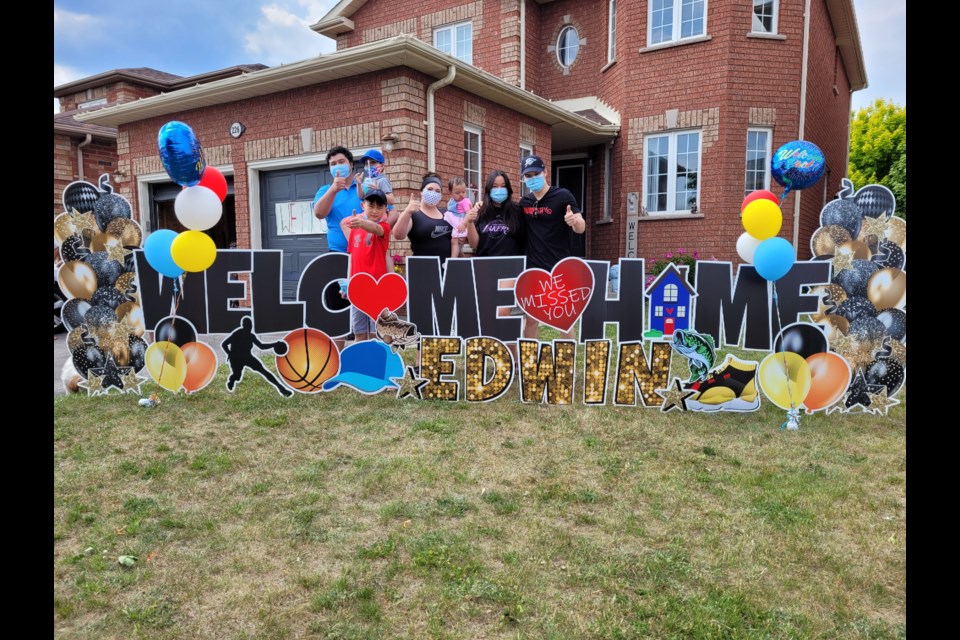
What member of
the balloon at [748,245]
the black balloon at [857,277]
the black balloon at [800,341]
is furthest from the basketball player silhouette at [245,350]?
the black balloon at [857,277]

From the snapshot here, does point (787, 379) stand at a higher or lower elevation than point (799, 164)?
lower

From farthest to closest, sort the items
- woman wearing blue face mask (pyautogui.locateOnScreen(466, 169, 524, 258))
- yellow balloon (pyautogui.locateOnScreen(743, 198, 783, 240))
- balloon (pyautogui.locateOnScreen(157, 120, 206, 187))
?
woman wearing blue face mask (pyautogui.locateOnScreen(466, 169, 524, 258)) → yellow balloon (pyautogui.locateOnScreen(743, 198, 783, 240)) → balloon (pyautogui.locateOnScreen(157, 120, 206, 187))

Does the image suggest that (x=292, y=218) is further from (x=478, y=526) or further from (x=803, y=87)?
(x=803, y=87)

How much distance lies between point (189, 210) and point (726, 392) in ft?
14.9

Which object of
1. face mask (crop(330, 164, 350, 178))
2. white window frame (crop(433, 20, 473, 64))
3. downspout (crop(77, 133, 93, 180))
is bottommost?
face mask (crop(330, 164, 350, 178))

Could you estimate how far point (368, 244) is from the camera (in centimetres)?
552

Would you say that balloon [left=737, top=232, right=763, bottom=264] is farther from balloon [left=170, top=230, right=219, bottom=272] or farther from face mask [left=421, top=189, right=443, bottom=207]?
balloon [left=170, top=230, right=219, bottom=272]

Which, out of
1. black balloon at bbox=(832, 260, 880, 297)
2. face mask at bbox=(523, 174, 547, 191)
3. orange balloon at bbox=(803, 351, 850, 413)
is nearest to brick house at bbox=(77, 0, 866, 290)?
face mask at bbox=(523, 174, 547, 191)

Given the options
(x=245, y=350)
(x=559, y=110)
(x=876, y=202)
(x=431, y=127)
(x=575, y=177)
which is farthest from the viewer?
(x=575, y=177)

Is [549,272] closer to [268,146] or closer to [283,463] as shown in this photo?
[283,463]

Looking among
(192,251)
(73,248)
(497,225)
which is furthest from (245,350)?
(497,225)

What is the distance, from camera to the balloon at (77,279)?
5.21 meters

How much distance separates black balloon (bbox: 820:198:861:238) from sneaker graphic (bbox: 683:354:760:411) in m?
1.32

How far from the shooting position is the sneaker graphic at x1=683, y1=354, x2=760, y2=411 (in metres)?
4.89
